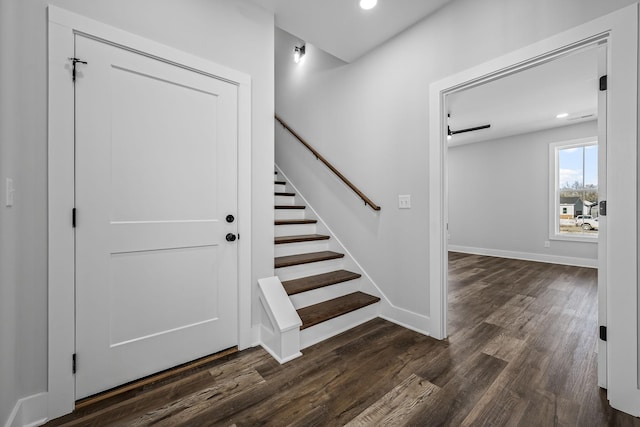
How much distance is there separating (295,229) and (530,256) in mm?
5174

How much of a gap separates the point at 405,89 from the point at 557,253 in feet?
16.6

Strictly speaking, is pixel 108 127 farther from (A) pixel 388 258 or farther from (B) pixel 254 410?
(A) pixel 388 258

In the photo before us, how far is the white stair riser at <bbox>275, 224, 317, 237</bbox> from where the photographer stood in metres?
3.06

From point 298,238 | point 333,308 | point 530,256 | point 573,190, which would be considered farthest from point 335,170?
point 573,190

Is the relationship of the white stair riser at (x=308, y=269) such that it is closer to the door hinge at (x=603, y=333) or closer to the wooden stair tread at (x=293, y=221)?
the wooden stair tread at (x=293, y=221)

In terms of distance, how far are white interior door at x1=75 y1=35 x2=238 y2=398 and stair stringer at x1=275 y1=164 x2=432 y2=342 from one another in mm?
883

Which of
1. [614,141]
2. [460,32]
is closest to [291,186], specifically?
[460,32]

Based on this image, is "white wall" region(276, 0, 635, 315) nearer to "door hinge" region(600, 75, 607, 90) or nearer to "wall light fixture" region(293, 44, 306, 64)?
"wall light fixture" region(293, 44, 306, 64)

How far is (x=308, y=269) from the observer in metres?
2.73

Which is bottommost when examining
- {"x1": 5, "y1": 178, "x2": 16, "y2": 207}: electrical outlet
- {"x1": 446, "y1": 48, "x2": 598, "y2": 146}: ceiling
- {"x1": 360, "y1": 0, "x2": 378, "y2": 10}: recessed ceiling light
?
{"x1": 5, "y1": 178, "x2": 16, "y2": 207}: electrical outlet

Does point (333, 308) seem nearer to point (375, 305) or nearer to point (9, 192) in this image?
point (375, 305)

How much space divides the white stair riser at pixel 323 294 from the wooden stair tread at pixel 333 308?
0.04 m

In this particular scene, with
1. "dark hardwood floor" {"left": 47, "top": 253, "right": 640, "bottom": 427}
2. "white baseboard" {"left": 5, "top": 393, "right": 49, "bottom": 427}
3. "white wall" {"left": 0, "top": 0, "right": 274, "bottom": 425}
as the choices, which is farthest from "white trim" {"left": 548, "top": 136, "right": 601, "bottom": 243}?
"white baseboard" {"left": 5, "top": 393, "right": 49, "bottom": 427}

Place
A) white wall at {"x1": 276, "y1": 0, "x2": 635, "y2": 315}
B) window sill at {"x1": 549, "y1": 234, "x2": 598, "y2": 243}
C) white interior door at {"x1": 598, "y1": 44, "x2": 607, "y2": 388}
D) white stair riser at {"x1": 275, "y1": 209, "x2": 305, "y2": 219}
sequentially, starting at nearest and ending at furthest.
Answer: white interior door at {"x1": 598, "y1": 44, "x2": 607, "y2": 388}, white wall at {"x1": 276, "y1": 0, "x2": 635, "y2": 315}, white stair riser at {"x1": 275, "y1": 209, "x2": 305, "y2": 219}, window sill at {"x1": 549, "y1": 234, "x2": 598, "y2": 243}
